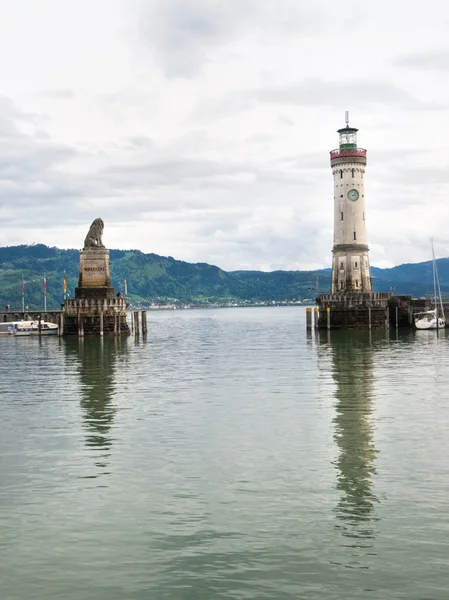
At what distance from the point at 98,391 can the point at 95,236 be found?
5993 cm

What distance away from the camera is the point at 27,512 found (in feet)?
65.1

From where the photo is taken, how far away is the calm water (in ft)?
51.1

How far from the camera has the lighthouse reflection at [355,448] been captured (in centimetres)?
1873

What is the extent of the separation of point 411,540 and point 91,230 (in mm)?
88495

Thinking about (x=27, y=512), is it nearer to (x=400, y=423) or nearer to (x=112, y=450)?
(x=112, y=450)

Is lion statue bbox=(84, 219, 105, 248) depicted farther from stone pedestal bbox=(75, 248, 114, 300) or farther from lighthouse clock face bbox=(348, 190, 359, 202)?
lighthouse clock face bbox=(348, 190, 359, 202)

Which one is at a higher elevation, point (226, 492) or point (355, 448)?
point (355, 448)

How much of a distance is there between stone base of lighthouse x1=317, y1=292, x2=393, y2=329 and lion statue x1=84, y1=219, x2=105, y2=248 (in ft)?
100

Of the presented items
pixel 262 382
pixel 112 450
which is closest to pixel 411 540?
pixel 112 450

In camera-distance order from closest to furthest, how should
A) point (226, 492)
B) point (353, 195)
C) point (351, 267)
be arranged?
point (226, 492)
point (351, 267)
point (353, 195)

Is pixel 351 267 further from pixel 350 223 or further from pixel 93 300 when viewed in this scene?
pixel 93 300

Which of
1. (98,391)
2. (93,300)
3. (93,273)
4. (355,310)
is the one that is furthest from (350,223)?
(98,391)

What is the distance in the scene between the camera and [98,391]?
146ft

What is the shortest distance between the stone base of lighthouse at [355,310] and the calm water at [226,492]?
58.3 m
